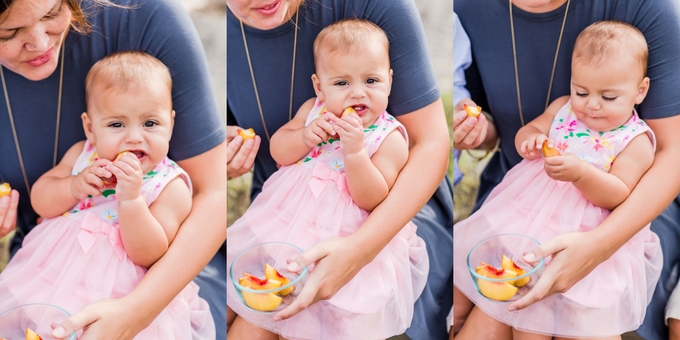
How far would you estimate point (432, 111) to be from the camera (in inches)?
85.5

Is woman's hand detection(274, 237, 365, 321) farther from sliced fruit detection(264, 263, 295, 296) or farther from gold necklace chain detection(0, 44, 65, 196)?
gold necklace chain detection(0, 44, 65, 196)

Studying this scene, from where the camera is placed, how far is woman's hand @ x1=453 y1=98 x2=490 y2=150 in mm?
2191

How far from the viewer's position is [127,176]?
6.23 feet

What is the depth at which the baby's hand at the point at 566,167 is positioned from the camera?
2.01 metres

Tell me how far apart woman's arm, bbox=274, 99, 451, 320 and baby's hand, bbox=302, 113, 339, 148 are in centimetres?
24

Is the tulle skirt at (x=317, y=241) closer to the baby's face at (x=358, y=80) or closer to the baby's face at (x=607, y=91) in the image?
the baby's face at (x=358, y=80)

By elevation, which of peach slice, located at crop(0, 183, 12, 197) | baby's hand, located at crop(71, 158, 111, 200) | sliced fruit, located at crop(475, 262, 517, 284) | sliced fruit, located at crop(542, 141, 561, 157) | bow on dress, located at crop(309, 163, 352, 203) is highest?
baby's hand, located at crop(71, 158, 111, 200)

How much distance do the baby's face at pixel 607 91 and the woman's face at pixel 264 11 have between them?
89 cm

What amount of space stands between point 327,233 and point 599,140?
868 mm

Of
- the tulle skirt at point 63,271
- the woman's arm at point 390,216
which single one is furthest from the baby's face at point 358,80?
the tulle skirt at point 63,271

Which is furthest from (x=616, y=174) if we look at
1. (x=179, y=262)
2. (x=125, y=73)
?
(x=125, y=73)

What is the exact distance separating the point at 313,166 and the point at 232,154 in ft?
0.87

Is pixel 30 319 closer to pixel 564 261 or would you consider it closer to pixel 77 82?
pixel 77 82

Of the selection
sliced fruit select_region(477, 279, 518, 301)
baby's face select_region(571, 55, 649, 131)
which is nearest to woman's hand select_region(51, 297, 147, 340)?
sliced fruit select_region(477, 279, 518, 301)
